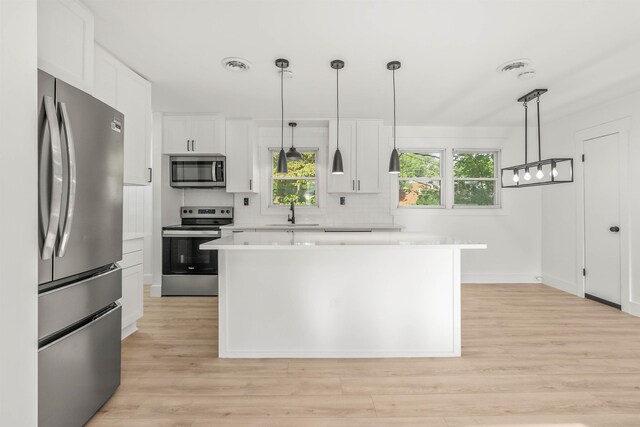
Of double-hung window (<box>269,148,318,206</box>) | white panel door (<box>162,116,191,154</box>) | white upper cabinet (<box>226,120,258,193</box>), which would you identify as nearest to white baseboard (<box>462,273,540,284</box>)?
double-hung window (<box>269,148,318,206</box>)

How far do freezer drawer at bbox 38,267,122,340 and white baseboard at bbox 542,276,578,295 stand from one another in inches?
206

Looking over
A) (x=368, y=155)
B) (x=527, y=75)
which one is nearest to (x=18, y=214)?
(x=527, y=75)

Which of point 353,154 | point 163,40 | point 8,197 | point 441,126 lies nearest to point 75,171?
point 8,197

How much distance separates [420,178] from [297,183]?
1.93 metres

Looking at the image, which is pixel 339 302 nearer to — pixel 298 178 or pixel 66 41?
pixel 66 41

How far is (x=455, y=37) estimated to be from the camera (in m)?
2.48

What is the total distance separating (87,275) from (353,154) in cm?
364

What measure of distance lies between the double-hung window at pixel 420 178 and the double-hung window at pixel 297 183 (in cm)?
137

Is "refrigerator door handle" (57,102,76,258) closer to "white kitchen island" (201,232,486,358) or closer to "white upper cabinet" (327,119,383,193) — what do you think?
"white kitchen island" (201,232,486,358)

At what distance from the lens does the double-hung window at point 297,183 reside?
517 cm

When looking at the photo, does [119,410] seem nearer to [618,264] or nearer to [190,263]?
[190,263]

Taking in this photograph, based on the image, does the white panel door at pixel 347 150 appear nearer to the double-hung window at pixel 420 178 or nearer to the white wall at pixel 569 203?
the double-hung window at pixel 420 178

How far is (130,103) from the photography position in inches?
119

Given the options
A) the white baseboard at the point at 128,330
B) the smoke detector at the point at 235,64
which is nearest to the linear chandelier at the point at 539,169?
the smoke detector at the point at 235,64
